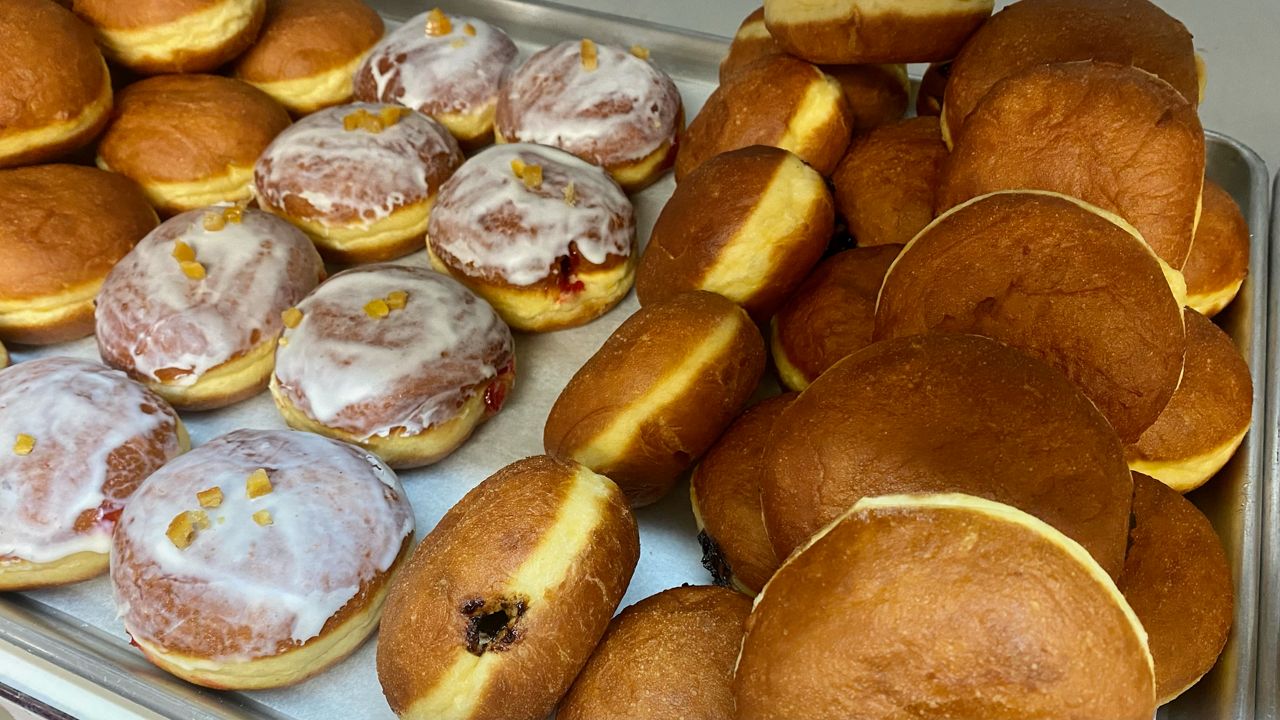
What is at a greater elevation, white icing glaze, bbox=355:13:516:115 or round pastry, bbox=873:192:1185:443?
round pastry, bbox=873:192:1185:443

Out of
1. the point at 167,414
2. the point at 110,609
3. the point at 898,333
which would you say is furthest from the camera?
the point at 167,414

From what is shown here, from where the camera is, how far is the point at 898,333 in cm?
145

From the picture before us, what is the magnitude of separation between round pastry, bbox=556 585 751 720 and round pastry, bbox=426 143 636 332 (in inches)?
38.4

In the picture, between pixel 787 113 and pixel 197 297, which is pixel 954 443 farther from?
pixel 197 297

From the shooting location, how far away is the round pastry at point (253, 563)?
5.38 ft

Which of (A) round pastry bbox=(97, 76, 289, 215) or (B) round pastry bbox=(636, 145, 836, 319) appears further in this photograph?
(A) round pastry bbox=(97, 76, 289, 215)

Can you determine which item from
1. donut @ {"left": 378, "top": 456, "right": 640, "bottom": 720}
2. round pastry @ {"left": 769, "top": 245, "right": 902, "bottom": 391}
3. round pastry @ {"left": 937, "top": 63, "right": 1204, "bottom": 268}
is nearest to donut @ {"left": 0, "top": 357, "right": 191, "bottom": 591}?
donut @ {"left": 378, "top": 456, "right": 640, "bottom": 720}

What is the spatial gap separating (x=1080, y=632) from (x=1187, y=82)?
1.27 meters

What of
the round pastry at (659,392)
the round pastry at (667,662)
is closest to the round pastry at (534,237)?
the round pastry at (659,392)

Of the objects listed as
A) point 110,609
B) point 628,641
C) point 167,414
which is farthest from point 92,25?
point 628,641

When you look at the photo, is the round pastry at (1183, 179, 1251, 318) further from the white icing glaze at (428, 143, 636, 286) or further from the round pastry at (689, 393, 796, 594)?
the white icing glaze at (428, 143, 636, 286)

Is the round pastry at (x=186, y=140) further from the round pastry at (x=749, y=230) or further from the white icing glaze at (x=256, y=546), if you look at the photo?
the round pastry at (x=749, y=230)

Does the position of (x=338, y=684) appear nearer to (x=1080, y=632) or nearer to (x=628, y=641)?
(x=628, y=641)

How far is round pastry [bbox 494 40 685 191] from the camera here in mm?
2566
